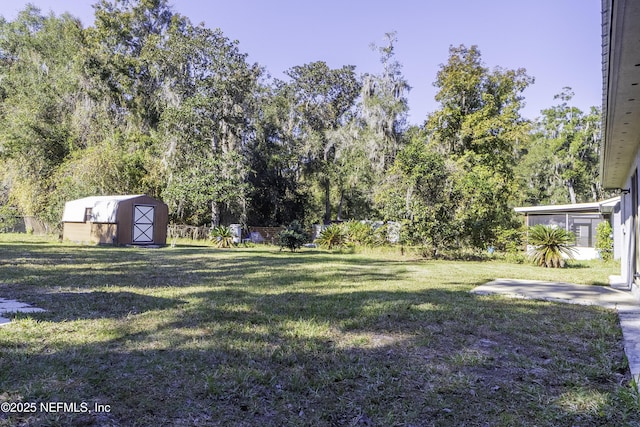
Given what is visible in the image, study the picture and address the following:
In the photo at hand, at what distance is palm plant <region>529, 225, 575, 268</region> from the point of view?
11.3 m

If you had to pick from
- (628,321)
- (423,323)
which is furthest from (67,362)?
(628,321)

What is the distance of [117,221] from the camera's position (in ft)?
55.5

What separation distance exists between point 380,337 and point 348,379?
1.06 metres

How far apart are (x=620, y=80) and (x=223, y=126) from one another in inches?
803

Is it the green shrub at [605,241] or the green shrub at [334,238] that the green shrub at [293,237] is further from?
the green shrub at [605,241]

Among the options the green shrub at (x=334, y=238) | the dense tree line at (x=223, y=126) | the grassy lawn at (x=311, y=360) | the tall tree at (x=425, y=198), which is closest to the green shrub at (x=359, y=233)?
the green shrub at (x=334, y=238)

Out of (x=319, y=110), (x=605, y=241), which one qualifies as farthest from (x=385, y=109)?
(x=605, y=241)

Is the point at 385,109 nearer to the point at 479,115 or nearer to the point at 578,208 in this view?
the point at 479,115

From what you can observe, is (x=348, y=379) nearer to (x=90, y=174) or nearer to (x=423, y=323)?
(x=423, y=323)

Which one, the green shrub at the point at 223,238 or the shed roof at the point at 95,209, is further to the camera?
the green shrub at the point at 223,238

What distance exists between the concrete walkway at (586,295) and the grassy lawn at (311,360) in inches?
6.0

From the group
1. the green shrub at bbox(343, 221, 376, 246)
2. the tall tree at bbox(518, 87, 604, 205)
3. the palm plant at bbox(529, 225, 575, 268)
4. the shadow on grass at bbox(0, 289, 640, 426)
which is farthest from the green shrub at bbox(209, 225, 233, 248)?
the tall tree at bbox(518, 87, 604, 205)

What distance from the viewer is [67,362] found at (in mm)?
3006

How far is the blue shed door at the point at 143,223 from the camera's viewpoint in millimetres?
17578
